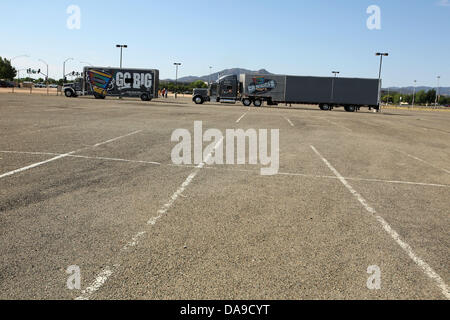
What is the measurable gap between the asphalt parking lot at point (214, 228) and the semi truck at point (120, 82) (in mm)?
37794

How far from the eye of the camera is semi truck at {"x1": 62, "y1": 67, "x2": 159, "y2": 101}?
151 feet

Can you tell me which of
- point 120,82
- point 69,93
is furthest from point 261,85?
point 69,93

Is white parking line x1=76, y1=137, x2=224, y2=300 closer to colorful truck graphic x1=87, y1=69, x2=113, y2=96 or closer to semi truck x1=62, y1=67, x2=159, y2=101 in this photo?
semi truck x1=62, y1=67, x2=159, y2=101

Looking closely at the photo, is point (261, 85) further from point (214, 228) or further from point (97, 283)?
point (97, 283)

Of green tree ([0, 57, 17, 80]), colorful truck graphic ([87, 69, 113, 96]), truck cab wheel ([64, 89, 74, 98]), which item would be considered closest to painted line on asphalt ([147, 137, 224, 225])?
colorful truck graphic ([87, 69, 113, 96])

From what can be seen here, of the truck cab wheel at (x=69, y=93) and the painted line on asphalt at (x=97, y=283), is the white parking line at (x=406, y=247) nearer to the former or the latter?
the painted line on asphalt at (x=97, y=283)

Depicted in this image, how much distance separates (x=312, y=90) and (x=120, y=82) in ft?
77.0

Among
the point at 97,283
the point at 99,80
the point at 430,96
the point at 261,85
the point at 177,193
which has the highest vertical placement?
the point at 430,96

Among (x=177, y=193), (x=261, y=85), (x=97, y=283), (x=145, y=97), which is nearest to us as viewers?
(x=97, y=283)

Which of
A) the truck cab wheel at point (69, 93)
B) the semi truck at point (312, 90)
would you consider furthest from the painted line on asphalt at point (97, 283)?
the truck cab wheel at point (69, 93)

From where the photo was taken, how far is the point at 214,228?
503 cm

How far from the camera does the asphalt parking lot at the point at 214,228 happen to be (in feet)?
11.7

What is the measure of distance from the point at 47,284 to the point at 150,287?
953mm
